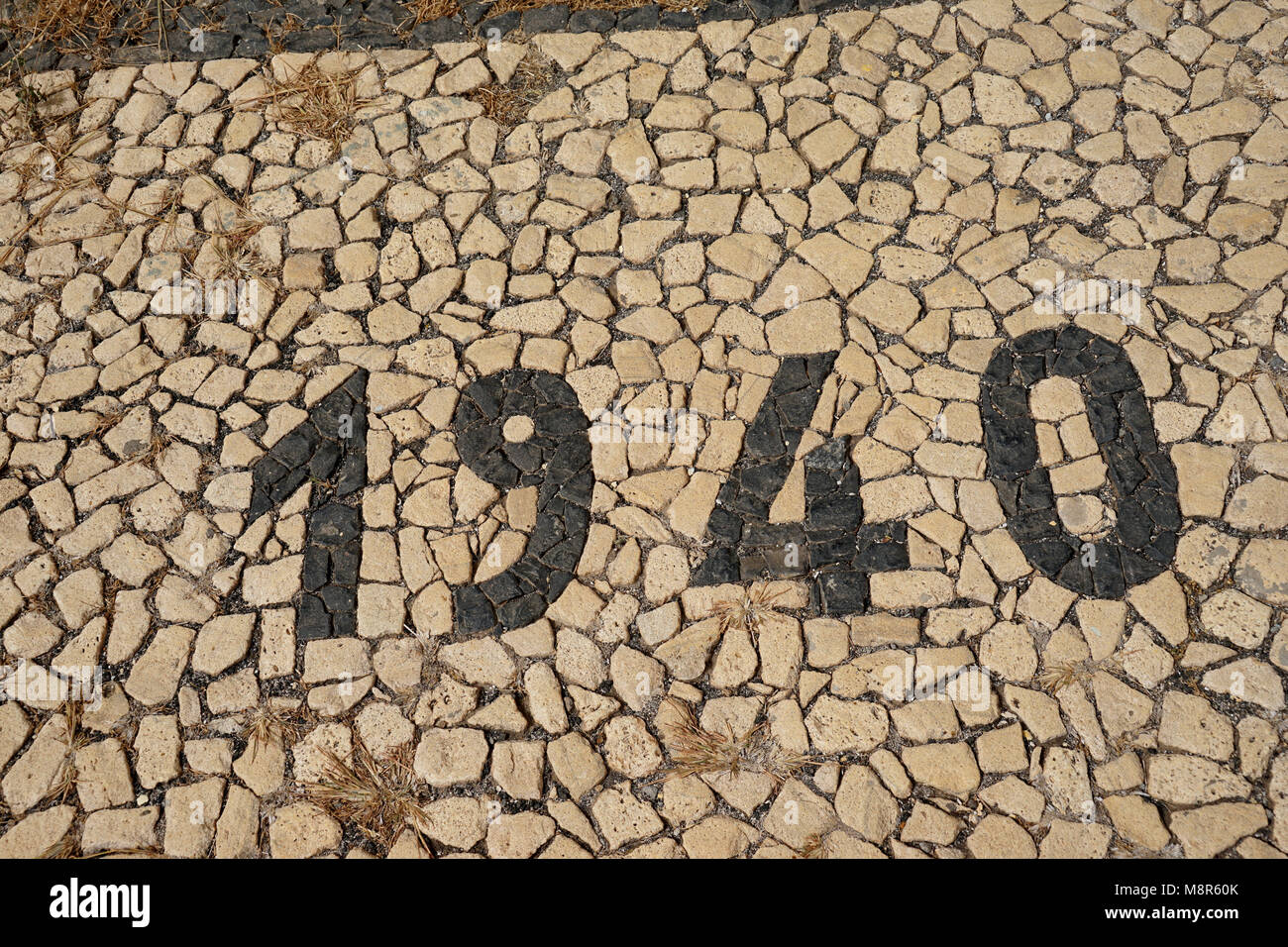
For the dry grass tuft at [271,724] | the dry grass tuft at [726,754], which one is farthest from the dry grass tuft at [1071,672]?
the dry grass tuft at [271,724]

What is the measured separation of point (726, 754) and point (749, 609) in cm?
55

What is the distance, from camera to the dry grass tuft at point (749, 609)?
3830 mm

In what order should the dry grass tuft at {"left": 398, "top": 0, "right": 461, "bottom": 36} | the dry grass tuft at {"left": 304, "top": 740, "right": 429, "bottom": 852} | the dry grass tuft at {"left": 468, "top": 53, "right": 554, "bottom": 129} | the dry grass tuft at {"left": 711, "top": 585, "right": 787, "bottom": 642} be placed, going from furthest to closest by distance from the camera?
the dry grass tuft at {"left": 398, "top": 0, "right": 461, "bottom": 36} → the dry grass tuft at {"left": 468, "top": 53, "right": 554, "bottom": 129} → the dry grass tuft at {"left": 711, "top": 585, "right": 787, "bottom": 642} → the dry grass tuft at {"left": 304, "top": 740, "right": 429, "bottom": 852}

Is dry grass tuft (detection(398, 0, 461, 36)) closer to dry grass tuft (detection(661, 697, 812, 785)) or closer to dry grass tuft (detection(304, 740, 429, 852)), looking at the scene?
dry grass tuft (detection(304, 740, 429, 852))

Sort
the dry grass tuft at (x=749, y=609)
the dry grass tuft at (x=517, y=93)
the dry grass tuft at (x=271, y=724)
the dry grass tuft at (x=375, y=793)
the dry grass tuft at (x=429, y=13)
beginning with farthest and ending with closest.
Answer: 1. the dry grass tuft at (x=429, y=13)
2. the dry grass tuft at (x=517, y=93)
3. the dry grass tuft at (x=749, y=609)
4. the dry grass tuft at (x=271, y=724)
5. the dry grass tuft at (x=375, y=793)

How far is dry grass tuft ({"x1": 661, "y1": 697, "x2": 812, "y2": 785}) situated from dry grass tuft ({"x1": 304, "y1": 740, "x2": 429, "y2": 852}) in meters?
0.89

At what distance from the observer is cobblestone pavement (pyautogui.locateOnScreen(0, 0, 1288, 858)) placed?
359cm

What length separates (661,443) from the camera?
13.7ft

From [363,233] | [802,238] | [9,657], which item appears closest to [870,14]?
[802,238]

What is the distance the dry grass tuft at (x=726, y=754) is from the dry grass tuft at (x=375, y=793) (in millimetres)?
892

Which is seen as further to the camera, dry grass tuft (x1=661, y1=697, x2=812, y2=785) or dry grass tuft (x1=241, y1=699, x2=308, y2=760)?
dry grass tuft (x1=241, y1=699, x2=308, y2=760)

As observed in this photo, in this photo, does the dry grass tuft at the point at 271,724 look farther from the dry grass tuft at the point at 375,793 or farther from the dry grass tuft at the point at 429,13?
the dry grass tuft at the point at 429,13

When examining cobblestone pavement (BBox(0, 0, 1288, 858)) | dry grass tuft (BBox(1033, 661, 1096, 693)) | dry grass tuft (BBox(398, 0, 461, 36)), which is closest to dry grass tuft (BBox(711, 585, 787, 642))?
cobblestone pavement (BBox(0, 0, 1288, 858))

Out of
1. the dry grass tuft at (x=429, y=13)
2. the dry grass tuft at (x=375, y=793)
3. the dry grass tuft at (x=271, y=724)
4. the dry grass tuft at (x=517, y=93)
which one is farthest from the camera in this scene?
the dry grass tuft at (x=429, y=13)
